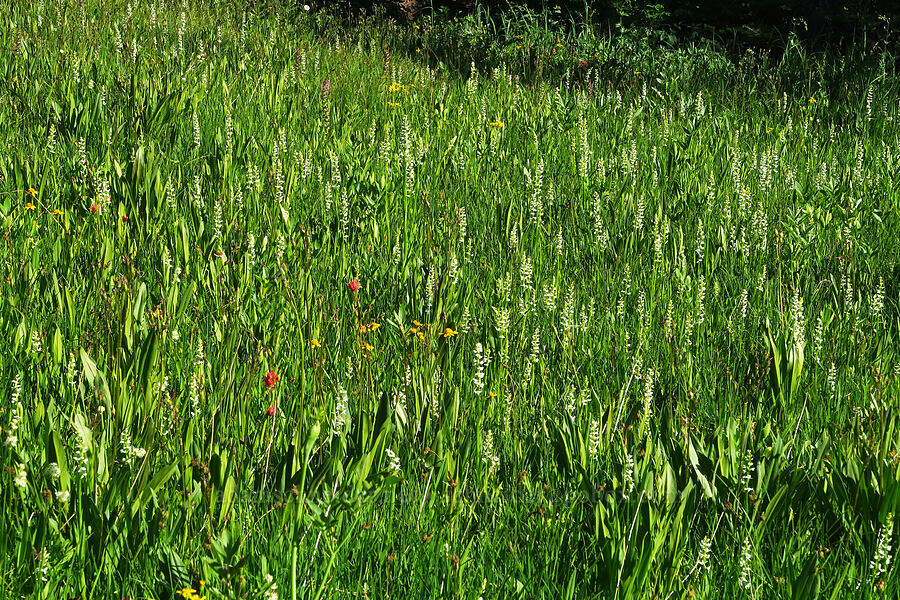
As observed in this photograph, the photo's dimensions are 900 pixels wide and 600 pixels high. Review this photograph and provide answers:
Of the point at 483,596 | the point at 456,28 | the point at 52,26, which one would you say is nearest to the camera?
the point at 483,596

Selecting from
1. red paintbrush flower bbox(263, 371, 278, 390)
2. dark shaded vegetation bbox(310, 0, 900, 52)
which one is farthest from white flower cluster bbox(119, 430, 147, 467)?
dark shaded vegetation bbox(310, 0, 900, 52)

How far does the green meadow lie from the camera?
5.49ft

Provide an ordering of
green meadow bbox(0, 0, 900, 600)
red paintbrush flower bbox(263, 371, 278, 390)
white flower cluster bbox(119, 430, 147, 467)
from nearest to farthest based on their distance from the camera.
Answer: green meadow bbox(0, 0, 900, 600) < white flower cluster bbox(119, 430, 147, 467) < red paintbrush flower bbox(263, 371, 278, 390)

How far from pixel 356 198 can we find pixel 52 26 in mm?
3721

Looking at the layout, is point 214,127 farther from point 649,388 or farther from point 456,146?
point 649,388

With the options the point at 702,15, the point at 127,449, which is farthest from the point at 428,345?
the point at 702,15

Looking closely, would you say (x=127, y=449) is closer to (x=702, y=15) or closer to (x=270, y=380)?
(x=270, y=380)

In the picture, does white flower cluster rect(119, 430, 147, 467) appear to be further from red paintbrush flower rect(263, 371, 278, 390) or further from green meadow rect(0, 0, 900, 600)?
red paintbrush flower rect(263, 371, 278, 390)

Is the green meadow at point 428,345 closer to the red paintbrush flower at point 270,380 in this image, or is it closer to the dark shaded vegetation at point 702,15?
the red paintbrush flower at point 270,380

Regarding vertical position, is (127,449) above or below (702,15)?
Answer: below

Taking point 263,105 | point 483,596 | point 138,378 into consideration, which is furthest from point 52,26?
point 483,596

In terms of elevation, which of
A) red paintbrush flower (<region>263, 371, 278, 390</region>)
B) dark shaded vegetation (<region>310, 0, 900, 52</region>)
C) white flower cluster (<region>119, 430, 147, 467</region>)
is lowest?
white flower cluster (<region>119, 430, 147, 467</region>)

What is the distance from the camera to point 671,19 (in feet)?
31.9

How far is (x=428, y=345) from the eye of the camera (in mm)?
2119
